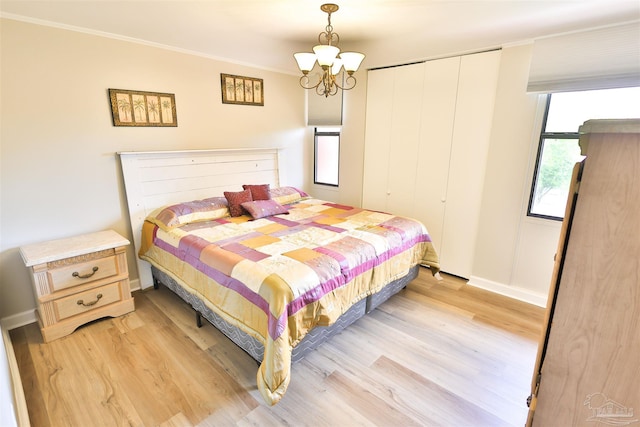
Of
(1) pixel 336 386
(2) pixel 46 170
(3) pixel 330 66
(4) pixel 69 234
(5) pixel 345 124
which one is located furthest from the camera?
(5) pixel 345 124

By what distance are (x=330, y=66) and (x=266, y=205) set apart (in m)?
1.57

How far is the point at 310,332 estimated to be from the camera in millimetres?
1996

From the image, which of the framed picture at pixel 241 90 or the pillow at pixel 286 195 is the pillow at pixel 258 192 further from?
the framed picture at pixel 241 90

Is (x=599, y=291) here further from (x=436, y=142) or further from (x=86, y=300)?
(x=86, y=300)

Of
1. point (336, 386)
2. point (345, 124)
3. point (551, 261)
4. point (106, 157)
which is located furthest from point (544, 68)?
point (106, 157)

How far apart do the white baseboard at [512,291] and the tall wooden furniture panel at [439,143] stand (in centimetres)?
15

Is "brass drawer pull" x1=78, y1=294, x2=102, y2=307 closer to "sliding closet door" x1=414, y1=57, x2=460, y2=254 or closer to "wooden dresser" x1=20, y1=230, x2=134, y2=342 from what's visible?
"wooden dresser" x1=20, y1=230, x2=134, y2=342

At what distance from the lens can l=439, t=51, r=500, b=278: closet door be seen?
9.84 feet

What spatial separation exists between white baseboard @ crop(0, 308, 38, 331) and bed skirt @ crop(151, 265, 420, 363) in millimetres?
959

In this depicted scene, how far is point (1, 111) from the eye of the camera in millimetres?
2244

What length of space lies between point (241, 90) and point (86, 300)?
8.64ft

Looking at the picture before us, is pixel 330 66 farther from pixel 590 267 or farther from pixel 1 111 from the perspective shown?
pixel 1 111

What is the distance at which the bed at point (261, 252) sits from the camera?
1820mm

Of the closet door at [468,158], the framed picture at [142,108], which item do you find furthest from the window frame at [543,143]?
the framed picture at [142,108]
